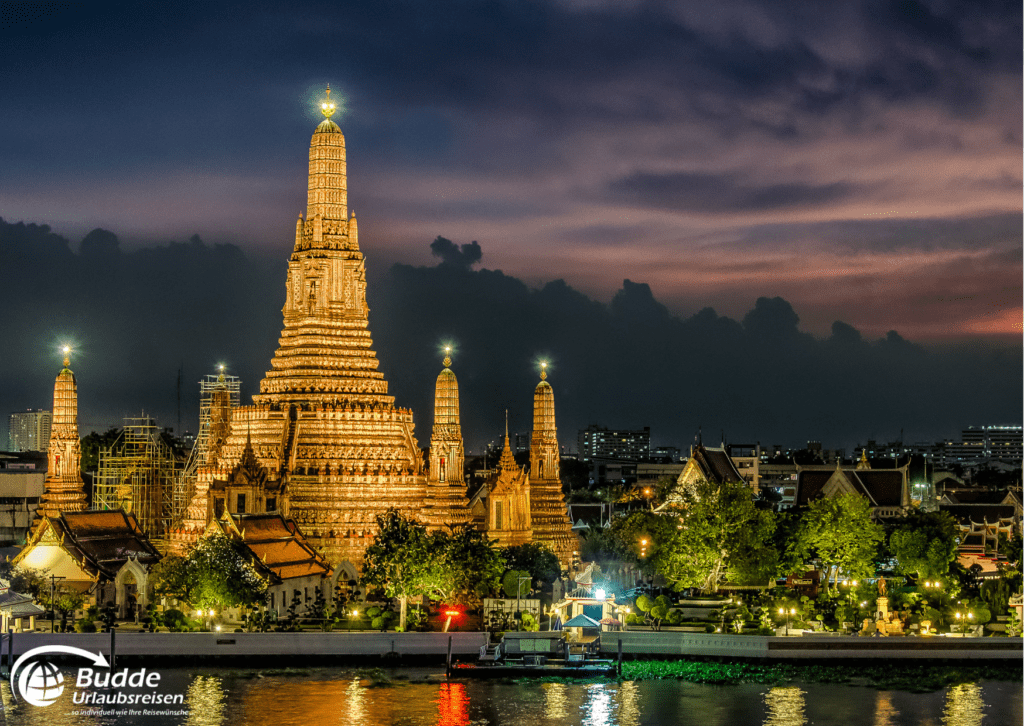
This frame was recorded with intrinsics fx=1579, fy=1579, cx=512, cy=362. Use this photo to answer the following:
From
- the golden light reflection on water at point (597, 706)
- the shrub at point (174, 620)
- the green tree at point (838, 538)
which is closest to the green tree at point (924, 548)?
the green tree at point (838, 538)

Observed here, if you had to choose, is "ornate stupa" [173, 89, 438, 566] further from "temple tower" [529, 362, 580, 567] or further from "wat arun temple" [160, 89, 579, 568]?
"temple tower" [529, 362, 580, 567]

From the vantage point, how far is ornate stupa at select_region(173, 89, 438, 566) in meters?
71.1

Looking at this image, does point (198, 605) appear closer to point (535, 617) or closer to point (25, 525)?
point (535, 617)

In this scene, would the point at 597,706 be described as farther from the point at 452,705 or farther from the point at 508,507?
the point at 508,507

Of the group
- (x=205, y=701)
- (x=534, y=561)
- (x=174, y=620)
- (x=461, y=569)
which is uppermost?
(x=534, y=561)

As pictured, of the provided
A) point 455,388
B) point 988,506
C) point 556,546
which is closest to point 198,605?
point 455,388

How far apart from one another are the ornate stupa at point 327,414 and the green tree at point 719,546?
12.0 metres

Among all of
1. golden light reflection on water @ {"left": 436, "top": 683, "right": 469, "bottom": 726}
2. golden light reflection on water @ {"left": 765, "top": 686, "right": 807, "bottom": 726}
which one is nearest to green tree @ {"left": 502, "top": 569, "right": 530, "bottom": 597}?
golden light reflection on water @ {"left": 436, "top": 683, "right": 469, "bottom": 726}

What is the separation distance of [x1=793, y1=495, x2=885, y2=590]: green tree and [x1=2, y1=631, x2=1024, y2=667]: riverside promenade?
429 inches

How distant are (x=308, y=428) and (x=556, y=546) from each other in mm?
15528

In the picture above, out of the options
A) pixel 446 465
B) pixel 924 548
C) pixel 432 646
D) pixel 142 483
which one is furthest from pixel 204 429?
pixel 924 548

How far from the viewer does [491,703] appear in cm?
5356

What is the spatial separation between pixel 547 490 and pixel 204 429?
18.3 meters

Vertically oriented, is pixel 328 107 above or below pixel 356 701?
above
